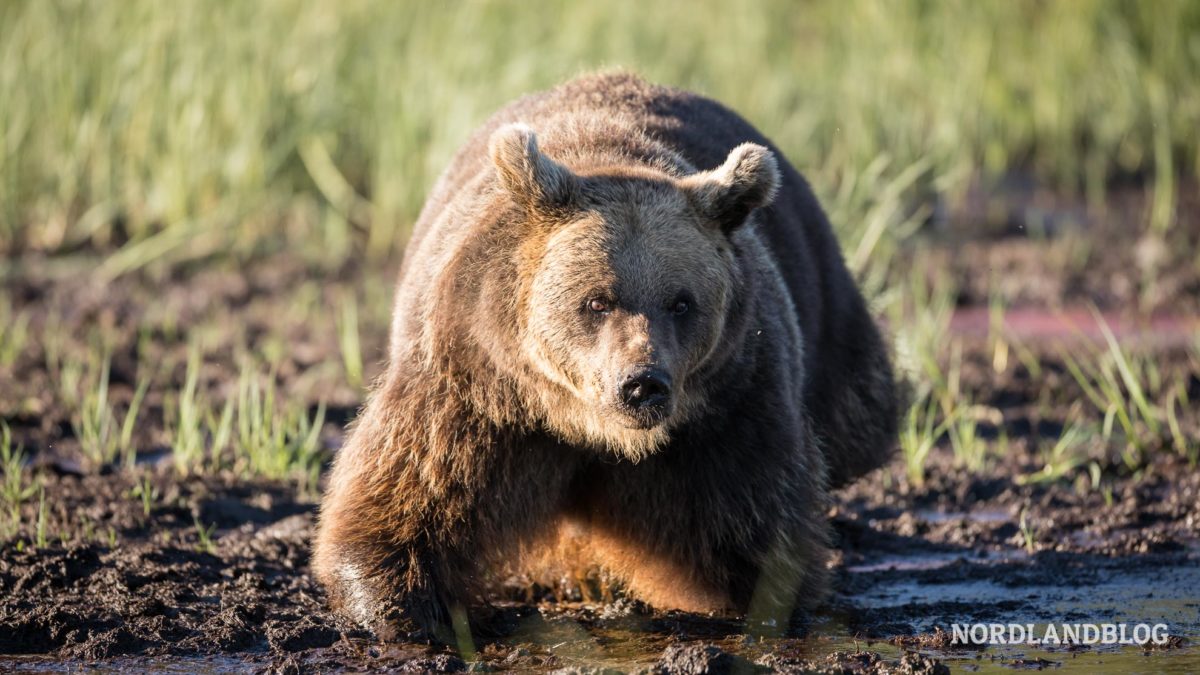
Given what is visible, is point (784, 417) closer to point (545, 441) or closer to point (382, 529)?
point (545, 441)

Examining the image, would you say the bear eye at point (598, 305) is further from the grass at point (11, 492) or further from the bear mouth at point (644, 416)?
the grass at point (11, 492)

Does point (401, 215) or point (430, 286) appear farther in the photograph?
point (401, 215)

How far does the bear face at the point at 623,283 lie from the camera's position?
15.7 feet

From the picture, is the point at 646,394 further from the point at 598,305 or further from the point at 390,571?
the point at 390,571

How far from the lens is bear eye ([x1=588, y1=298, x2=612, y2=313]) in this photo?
192 inches

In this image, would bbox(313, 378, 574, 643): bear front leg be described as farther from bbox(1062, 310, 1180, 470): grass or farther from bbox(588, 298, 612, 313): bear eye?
bbox(1062, 310, 1180, 470): grass

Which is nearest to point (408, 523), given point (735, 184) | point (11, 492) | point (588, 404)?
point (588, 404)

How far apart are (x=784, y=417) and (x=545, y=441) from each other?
0.81m

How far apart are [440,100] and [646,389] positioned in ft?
22.4

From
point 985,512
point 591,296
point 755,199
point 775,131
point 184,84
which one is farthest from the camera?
point 775,131

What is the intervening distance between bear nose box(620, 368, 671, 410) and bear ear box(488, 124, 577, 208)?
705 mm

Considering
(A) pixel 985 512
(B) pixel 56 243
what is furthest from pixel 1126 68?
(B) pixel 56 243

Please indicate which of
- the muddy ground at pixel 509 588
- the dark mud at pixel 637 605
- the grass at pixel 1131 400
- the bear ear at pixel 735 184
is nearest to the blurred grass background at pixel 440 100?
the muddy ground at pixel 509 588

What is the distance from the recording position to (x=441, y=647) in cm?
530
